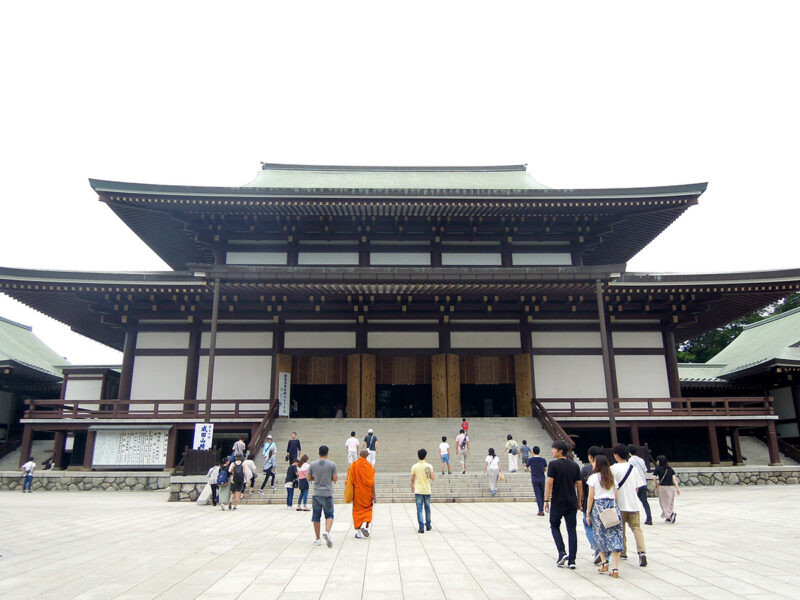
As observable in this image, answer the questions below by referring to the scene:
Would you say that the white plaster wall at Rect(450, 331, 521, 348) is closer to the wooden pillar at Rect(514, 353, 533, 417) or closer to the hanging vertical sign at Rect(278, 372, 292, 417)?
the wooden pillar at Rect(514, 353, 533, 417)

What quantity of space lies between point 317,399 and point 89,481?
38.0ft

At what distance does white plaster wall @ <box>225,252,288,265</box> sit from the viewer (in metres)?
23.9

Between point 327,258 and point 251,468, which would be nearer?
point 251,468

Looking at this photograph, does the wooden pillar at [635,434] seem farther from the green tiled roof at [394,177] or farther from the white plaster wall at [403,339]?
the green tiled roof at [394,177]

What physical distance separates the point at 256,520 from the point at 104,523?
3.23 m

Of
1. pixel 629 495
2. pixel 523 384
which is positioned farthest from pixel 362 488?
pixel 523 384

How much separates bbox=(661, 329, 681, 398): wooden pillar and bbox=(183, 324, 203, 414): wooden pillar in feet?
65.0

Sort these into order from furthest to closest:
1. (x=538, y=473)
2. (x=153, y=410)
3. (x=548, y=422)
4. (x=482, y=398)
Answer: (x=482, y=398)
(x=153, y=410)
(x=548, y=422)
(x=538, y=473)

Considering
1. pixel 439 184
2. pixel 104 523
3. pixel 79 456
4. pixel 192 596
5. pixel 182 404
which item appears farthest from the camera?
pixel 439 184

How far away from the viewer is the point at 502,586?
20.7 ft

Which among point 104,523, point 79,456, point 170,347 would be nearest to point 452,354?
point 170,347

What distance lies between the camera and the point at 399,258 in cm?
2427

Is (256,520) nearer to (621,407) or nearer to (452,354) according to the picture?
(452,354)

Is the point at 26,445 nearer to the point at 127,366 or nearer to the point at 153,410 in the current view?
the point at 127,366
